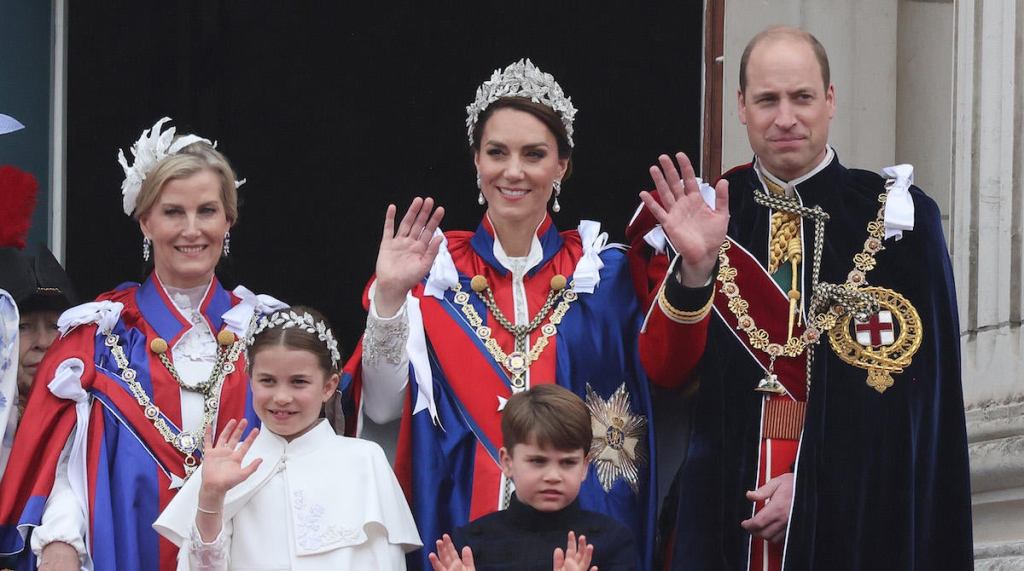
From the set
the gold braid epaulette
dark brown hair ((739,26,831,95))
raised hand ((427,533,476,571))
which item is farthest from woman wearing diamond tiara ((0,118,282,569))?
dark brown hair ((739,26,831,95))

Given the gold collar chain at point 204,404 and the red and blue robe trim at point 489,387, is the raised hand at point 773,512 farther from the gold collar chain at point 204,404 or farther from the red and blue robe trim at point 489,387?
the gold collar chain at point 204,404

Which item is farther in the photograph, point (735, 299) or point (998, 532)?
point (998, 532)

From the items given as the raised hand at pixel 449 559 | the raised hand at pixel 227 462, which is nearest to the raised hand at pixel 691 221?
the raised hand at pixel 449 559

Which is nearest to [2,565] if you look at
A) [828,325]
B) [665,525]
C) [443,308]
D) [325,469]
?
[325,469]

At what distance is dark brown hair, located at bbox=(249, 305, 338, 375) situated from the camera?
502cm

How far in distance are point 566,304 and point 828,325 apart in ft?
2.25

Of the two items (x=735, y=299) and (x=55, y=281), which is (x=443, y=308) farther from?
(x=55, y=281)

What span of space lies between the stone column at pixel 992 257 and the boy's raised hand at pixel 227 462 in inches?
91.8

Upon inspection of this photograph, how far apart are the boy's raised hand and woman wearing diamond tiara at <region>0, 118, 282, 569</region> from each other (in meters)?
0.42

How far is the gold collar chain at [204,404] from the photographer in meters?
5.29

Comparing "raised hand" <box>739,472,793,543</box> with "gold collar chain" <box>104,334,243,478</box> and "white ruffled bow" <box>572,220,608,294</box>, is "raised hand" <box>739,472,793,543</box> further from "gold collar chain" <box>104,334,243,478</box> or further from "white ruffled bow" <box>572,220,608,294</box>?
"gold collar chain" <box>104,334,243,478</box>

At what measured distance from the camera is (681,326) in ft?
16.8

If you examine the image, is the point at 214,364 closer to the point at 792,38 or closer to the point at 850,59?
the point at 792,38

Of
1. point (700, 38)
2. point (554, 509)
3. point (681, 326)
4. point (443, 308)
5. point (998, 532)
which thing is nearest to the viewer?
point (554, 509)
